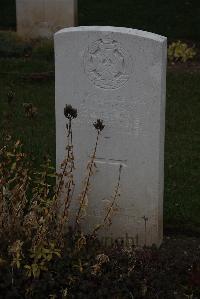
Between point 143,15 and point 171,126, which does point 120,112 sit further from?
point 143,15

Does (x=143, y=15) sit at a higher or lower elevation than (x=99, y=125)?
higher

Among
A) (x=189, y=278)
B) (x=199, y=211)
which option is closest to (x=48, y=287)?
(x=189, y=278)

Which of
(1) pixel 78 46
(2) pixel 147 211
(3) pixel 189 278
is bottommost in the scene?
(3) pixel 189 278

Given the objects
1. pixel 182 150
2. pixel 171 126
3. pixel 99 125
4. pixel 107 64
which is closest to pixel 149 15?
pixel 171 126

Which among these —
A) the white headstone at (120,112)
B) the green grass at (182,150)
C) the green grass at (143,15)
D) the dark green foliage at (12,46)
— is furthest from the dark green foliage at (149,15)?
the white headstone at (120,112)

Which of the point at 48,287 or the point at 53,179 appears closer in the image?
the point at 48,287

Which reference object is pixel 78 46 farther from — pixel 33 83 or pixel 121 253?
pixel 33 83

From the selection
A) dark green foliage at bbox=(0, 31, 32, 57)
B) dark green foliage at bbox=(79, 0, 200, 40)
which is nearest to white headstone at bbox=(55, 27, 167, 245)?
dark green foliage at bbox=(0, 31, 32, 57)

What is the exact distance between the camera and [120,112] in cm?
521

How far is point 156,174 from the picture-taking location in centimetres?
526

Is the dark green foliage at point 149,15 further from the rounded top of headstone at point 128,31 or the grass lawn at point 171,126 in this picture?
the rounded top of headstone at point 128,31

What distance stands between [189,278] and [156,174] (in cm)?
71

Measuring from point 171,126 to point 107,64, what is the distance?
3365 millimetres

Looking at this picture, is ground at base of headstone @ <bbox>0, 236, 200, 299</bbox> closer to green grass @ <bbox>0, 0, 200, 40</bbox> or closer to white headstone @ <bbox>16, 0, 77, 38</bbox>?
white headstone @ <bbox>16, 0, 77, 38</bbox>
